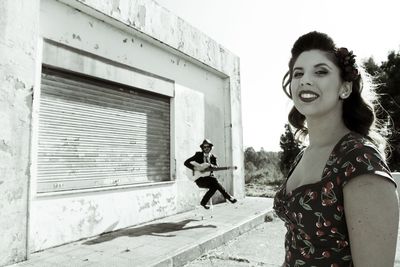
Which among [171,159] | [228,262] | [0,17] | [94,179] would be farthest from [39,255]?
[171,159]

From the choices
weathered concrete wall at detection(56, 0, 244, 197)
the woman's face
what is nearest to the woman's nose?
the woman's face

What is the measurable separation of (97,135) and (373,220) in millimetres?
5490

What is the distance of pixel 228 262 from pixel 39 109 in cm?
369

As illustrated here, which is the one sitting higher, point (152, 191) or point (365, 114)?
point (365, 114)

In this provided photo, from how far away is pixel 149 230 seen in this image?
227 inches

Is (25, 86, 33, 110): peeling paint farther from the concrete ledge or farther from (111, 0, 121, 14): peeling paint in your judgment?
the concrete ledge

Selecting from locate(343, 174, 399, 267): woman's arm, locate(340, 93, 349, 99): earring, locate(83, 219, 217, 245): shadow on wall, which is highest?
locate(340, 93, 349, 99): earring

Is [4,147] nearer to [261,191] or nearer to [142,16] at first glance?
[142,16]

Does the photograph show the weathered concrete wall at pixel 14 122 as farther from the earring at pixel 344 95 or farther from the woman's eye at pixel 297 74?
the earring at pixel 344 95

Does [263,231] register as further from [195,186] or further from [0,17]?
[0,17]

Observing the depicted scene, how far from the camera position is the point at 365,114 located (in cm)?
134

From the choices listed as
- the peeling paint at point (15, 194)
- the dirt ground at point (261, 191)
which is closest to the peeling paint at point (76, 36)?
the peeling paint at point (15, 194)

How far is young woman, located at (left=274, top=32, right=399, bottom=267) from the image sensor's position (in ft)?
3.14

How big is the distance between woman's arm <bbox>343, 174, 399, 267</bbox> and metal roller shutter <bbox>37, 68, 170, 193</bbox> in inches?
188
